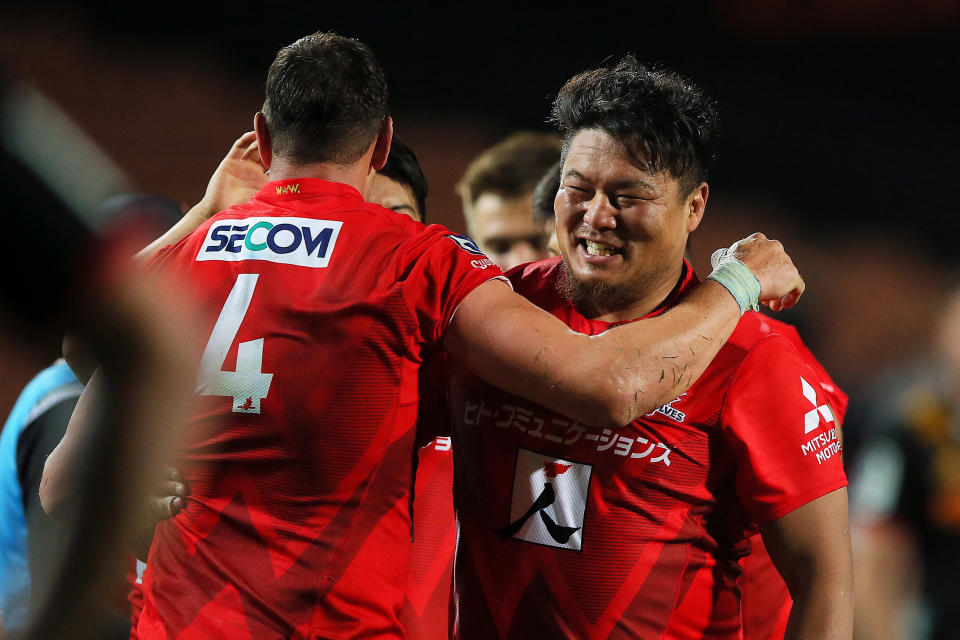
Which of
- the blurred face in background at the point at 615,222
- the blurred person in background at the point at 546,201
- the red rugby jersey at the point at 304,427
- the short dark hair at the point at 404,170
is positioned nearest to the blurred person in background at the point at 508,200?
the blurred person in background at the point at 546,201

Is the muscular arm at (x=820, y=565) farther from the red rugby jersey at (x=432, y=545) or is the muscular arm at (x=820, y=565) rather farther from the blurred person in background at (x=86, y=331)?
the blurred person in background at (x=86, y=331)

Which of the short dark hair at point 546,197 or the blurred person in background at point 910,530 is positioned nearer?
the short dark hair at point 546,197

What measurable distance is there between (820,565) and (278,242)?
1.43 meters

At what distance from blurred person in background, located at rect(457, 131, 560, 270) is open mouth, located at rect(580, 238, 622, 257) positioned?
69.4 inches

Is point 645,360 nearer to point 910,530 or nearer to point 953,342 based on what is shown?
point 910,530

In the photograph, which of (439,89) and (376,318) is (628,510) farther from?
(439,89)

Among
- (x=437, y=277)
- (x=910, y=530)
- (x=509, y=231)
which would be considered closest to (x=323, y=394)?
(x=437, y=277)

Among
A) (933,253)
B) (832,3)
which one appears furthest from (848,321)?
(832,3)

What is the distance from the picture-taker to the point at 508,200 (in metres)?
4.57

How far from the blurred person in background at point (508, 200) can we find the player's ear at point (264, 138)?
186 cm

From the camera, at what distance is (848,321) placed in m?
10.6

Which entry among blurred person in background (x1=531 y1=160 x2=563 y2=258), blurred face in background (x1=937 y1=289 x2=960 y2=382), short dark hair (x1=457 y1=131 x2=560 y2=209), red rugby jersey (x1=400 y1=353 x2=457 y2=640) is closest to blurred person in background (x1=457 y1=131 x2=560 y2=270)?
short dark hair (x1=457 y1=131 x2=560 y2=209)

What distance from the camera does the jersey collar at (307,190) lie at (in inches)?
96.7

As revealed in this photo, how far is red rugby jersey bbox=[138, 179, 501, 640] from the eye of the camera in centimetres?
227
